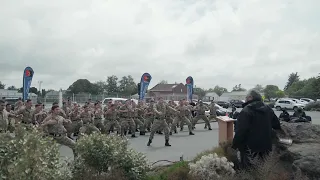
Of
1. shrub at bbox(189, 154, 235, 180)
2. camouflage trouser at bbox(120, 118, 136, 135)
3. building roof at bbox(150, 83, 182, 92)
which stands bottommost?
camouflage trouser at bbox(120, 118, 136, 135)

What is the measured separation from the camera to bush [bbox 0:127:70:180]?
3820mm

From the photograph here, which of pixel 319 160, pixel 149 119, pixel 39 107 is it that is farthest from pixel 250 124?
pixel 149 119

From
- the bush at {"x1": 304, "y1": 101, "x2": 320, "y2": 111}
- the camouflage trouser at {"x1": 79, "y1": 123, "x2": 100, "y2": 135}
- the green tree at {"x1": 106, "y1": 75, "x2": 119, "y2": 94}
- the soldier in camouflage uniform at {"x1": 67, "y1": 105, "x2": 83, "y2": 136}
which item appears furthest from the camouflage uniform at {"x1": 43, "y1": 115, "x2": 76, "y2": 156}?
the green tree at {"x1": 106, "y1": 75, "x2": 119, "y2": 94}

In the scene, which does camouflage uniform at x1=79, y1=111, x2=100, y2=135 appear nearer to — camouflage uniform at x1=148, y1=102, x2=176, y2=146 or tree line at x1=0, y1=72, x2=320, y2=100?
camouflage uniform at x1=148, y1=102, x2=176, y2=146

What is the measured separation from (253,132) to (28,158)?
11.3 ft

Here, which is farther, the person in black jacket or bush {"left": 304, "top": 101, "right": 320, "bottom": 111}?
bush {"left": 304, "top": 101, "right": 320, "bottom": 111}

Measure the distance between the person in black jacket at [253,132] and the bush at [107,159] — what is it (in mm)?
1635

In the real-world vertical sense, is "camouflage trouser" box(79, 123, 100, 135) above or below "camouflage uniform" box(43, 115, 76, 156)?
below

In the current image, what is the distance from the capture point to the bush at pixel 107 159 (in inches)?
214

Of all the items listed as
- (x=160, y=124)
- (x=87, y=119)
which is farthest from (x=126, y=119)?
(x=160, y=124)

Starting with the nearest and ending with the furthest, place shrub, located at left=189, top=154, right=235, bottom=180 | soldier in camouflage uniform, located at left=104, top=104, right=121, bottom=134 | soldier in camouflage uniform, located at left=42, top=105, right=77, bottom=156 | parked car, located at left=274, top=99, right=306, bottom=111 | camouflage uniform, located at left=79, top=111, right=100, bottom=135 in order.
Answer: shrub, located at left=189, top=154, right=235, bottom=180 → soldier in camouflage uniform, located at left=42, top=105, right=77, bottom=156 → camouflage uniform, located at left=79, top=111, right=100, bottom=135 → soldier in camouflage uniform, located at left=104, top=104, right=121, bottom=134 → parked car, located at left=274, top=99, right=306, bottom=111

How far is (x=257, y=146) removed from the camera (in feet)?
18.3

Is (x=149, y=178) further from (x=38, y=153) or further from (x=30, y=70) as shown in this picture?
(x=30, y=70)

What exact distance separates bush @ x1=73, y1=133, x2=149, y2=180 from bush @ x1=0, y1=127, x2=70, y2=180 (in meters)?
0.74
